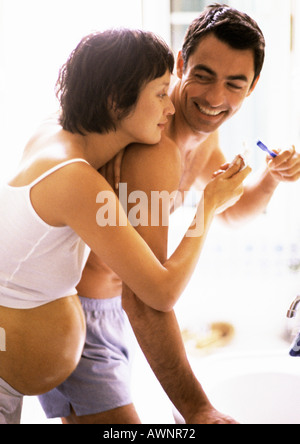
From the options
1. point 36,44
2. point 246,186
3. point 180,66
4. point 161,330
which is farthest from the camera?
point 36,44

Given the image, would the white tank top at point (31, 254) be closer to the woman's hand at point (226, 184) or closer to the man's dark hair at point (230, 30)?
the woman's hand at point (226, 184)

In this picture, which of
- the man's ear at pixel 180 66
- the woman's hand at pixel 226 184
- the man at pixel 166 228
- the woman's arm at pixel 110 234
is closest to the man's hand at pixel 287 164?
the man at pixel 166 228

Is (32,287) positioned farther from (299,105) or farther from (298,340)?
(299,105)

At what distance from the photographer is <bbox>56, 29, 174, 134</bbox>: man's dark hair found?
2.80 ft

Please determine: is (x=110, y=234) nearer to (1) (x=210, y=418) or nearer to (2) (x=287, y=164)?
(1) (x=210, y=418)

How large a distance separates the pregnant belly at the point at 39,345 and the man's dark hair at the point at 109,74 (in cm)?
32

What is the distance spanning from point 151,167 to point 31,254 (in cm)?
25

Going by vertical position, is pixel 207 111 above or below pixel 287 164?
above

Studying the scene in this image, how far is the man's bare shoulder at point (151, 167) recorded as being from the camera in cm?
94

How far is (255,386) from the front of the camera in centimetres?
119

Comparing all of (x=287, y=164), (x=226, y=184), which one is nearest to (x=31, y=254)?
(x=226, y=184)

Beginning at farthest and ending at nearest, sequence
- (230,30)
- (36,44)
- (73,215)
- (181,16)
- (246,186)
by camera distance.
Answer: (181,16), (36,44), (246,186), (230,30), (73,215)

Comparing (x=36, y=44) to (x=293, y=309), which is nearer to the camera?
(x=293, y=309)

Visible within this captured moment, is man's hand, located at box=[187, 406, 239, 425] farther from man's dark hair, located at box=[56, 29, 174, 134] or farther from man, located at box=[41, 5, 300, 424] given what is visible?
man's dark hair, located at box=[56, 29, 174, 134]
